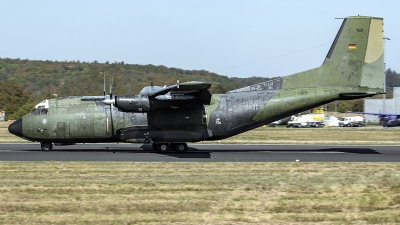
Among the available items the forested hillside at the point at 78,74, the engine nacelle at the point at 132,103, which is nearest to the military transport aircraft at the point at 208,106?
the engine nacelle at the point at 132,103

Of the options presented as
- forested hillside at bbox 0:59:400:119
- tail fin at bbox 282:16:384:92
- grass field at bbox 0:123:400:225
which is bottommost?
grass field at bbox 0:123:400:225

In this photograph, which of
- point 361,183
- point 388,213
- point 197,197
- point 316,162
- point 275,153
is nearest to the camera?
point 388,213

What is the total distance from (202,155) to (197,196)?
9691mm

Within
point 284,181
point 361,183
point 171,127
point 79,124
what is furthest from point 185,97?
point 361,183

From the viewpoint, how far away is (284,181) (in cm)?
1436

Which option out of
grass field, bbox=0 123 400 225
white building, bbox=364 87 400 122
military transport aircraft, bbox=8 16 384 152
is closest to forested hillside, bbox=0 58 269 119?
white building, bbox=364 87 400 122

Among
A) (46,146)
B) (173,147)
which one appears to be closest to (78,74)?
(46,146)

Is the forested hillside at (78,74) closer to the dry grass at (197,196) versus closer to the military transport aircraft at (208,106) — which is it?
the military transport aircraft at (208,106)

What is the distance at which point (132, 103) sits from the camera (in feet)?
71.4

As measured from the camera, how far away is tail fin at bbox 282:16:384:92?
2297cm

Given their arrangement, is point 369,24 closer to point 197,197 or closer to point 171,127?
point 171,127

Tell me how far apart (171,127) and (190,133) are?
3.05ft

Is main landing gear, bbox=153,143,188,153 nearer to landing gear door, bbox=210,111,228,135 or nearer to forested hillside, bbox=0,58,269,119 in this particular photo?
landing gear door, bbox=210,111,228,135

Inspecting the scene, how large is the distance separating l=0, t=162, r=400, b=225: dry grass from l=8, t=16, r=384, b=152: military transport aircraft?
5.41 meters
